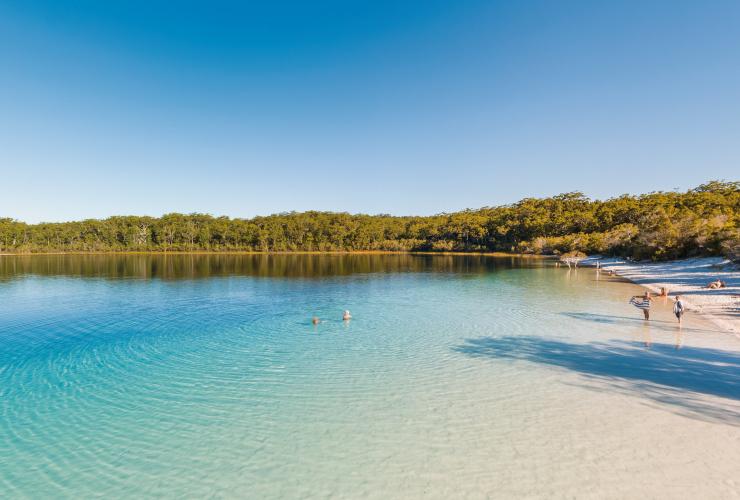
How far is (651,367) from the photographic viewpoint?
43.5ft

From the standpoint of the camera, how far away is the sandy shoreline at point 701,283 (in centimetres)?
2145

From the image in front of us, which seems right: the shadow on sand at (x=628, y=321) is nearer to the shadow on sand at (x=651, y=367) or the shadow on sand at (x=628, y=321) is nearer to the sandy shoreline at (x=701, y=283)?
the sandy shoreline at (x=701, y=283)

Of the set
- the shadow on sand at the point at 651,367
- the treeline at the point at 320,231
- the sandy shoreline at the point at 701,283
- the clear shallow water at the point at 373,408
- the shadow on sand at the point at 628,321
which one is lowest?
the clear shallow water at the point at 373,408

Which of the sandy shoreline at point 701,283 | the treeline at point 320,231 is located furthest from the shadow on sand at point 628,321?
the treeline at point 320,231

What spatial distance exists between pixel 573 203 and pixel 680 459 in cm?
13756

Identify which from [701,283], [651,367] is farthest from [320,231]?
[651,367]

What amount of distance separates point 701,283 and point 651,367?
89.3 feet

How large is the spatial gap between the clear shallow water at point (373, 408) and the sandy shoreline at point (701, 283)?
A: 2.64 m

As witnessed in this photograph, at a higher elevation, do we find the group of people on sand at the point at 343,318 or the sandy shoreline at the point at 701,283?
the sandy shoreline at the point at 701,283

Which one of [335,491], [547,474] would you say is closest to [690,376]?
[547,474]

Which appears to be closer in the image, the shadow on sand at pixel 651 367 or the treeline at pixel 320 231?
the shadow on sand at pixel 651 367

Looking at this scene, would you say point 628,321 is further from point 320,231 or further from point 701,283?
point 320,231

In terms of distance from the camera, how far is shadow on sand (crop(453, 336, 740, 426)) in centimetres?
1034

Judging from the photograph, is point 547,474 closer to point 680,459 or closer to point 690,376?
point 680,459
